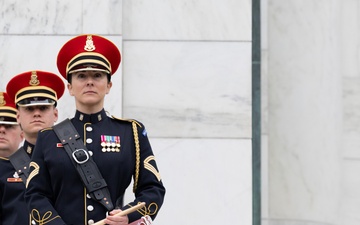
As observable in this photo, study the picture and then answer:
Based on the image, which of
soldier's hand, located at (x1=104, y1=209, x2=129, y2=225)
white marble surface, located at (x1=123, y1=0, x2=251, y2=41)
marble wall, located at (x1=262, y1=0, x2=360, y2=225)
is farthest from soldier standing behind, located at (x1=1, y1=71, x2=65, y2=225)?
marble wall, located at (x1=262, y1=0, x2=360, y2=225)

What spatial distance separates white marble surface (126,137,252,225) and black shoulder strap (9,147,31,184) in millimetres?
1922

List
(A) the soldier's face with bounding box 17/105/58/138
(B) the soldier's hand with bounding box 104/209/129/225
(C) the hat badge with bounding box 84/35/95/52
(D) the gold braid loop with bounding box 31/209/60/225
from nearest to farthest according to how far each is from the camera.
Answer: (B) the soldier's hand with bounding box 104/209/129/225, (D) the gold braid loop with bounding box 31/209/60/225, (C) the hat badge with bounding box 84/35/95/52, (A) the soldier's face with bounding box 17/105/58/138

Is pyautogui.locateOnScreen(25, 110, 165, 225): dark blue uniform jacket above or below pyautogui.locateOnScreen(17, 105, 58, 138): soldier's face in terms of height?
below

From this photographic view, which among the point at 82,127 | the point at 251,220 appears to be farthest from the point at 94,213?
the point at 251,220

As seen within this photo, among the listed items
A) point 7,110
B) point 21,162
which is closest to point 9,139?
point 7,110

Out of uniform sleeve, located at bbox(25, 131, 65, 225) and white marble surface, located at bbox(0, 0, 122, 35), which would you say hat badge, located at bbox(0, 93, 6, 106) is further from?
uniform sleeve, located at bbox(25, 131, 65, 225)

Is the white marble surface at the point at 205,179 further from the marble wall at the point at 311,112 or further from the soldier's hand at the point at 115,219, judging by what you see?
the soldier's hand at the point at 115,219

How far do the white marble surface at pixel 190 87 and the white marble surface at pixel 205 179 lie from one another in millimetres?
108

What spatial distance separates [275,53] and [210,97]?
3.51 ft

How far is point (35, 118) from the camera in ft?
26.7

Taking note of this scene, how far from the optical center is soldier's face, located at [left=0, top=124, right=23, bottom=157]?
870cm

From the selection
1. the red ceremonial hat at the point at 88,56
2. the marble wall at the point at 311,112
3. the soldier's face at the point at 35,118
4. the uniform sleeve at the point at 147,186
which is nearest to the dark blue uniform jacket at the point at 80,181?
the uniform sleeve at the point at 147,186

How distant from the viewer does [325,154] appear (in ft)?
35.1

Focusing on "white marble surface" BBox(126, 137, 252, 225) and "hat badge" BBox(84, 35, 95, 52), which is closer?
"hat badge" BBox(84, 35, 95, 52)
